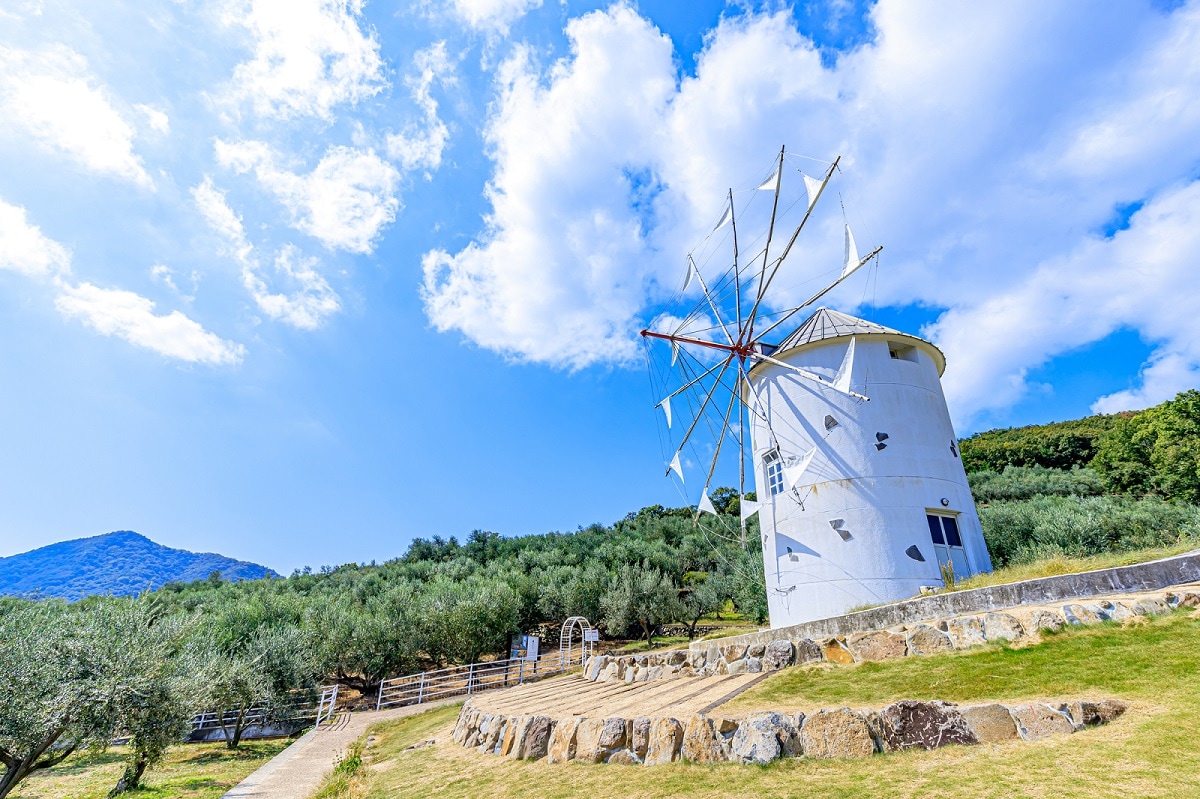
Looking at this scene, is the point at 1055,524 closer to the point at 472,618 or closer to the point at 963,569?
the point at 963,569

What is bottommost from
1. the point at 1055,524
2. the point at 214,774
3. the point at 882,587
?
the point at 214,774

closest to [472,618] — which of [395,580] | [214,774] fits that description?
[214,774]

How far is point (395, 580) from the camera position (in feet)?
156

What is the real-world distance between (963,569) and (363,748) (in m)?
15.5

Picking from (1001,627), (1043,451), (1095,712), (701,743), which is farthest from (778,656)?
(1043,451)

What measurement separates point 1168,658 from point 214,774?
19.0m

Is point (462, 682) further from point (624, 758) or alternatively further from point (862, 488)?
point (624, 758)

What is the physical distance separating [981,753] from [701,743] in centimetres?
294

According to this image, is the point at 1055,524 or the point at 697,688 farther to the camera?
the point at 1055,524

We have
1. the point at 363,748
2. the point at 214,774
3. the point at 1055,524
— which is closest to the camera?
the point at 363,748

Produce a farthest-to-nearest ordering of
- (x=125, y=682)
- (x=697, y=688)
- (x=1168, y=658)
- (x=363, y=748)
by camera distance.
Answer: (x=363, y=748) < (x=125, y=682) < (x=697, y=688) < (x=1168, y=658)

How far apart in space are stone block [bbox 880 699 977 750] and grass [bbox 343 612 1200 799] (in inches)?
6.1

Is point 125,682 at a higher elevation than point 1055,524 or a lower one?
lower

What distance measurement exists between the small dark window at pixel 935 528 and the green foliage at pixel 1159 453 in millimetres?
26161
